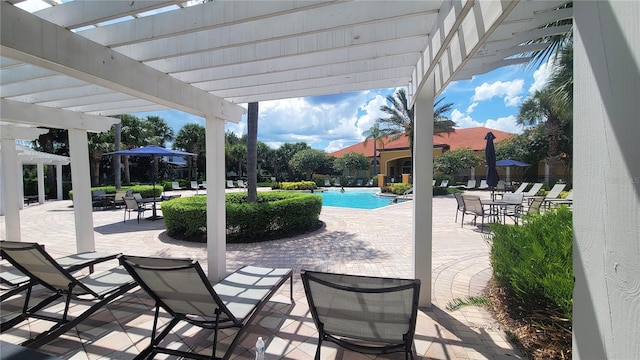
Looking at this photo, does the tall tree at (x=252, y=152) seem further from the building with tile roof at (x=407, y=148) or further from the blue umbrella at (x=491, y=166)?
the building with tile roof at (x=407, y=148)

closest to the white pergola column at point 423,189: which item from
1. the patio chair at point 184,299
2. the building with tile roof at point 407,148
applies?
the patio chair at point 184,299

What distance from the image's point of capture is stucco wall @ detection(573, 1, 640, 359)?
0.77 m

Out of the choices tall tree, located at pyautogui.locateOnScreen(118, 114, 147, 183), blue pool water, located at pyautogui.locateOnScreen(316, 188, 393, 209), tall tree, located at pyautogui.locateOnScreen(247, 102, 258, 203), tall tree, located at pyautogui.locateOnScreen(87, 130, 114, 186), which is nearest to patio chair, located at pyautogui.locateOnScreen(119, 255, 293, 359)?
tall tree, located at pyautogui.locateOnScreen(247, 102, 258, 203)

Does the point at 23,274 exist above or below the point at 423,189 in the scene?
below

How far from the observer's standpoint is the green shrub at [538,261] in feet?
8.00

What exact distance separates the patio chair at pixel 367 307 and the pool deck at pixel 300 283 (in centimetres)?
56

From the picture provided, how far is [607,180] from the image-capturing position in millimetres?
835

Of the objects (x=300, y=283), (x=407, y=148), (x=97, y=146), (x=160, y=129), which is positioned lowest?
(x=300, y=283)

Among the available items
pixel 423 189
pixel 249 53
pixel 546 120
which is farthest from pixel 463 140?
pixel 249 53

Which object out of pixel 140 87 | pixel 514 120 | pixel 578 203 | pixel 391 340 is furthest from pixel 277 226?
pixel 514 120

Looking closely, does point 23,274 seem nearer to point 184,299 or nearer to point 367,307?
point 184,299

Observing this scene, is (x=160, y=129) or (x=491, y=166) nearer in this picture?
(x=491, y=166)

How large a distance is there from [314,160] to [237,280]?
30.3m

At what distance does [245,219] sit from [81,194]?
3.08m
